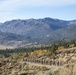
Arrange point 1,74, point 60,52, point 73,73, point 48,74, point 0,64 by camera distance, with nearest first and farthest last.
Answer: point 73,73
point 48,74
point 1,74
point 0,64
point 60,52

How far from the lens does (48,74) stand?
3741cm

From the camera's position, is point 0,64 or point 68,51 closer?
point 0,64

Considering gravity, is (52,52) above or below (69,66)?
below

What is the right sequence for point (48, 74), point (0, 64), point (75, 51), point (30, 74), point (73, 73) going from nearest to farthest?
point (73, 73), point (48, 74), point (30, 74), point (0, 64), point (75, 51)

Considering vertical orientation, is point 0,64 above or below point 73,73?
below

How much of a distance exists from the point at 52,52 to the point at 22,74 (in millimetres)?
78868

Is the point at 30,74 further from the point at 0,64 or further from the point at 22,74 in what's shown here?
the point at 0,64

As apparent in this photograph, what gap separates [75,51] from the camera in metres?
126

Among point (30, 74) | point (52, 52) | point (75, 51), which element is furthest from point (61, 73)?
point (52, 52)

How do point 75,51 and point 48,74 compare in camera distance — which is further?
point 75,51

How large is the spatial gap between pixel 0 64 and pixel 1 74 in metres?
30.0

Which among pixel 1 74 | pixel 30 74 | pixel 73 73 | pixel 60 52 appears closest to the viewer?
pixel 73 73

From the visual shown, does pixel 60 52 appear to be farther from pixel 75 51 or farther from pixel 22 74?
pixel 22 74

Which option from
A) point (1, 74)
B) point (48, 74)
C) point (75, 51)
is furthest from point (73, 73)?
point (75, 51)
